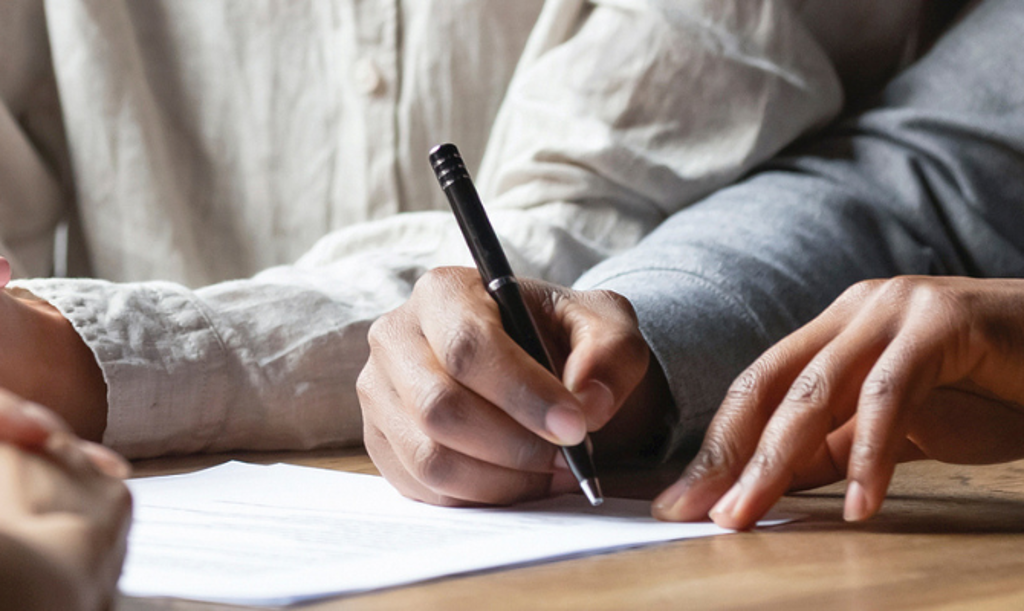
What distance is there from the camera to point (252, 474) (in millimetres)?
540

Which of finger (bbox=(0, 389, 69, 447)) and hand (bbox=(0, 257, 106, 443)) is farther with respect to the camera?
hand (bbox=(0, 257, 106, 443))

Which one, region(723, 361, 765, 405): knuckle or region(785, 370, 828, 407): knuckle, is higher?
region(785, 370, 828, 407): knuckle

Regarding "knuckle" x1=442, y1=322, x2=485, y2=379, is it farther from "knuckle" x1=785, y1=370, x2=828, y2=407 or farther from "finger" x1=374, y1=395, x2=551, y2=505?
"knuckle" x1=785, y1=370, x2=828, y2=407

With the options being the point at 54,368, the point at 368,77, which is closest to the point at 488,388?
the point at 54,368

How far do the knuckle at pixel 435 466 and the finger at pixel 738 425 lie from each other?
3.9 inches

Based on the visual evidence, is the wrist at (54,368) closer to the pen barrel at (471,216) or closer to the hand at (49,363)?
the hand at (49,363)

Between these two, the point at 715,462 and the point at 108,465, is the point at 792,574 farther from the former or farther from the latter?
the point at 108,465

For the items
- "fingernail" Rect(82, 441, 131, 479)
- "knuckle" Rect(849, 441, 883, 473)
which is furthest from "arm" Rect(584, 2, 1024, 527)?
"fingernail" Rect(82, 441, 131, 479)

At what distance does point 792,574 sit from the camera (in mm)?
325

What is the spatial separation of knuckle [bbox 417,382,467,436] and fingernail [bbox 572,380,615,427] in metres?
0.06

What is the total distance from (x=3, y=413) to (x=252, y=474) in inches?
11.6

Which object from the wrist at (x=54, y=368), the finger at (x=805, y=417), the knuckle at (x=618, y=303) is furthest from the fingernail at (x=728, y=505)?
the wrist at (x=54, y=368)

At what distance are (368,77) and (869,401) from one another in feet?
2.23

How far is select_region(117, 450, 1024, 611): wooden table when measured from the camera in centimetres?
29
